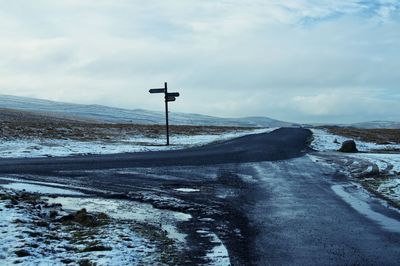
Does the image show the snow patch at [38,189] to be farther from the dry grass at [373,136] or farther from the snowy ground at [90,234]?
the dry grass at [373,136]

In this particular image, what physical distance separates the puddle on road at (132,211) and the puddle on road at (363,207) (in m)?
3.76

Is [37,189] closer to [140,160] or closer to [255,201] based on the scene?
[255,201]

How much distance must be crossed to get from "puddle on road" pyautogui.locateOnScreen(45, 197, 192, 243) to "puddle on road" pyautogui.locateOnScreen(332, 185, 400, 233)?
3.76m

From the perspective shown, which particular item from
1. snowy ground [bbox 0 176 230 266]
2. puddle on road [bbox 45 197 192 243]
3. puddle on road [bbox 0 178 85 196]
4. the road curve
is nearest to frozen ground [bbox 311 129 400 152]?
the road curve

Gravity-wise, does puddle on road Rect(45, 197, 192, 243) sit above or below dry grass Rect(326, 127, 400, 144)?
above

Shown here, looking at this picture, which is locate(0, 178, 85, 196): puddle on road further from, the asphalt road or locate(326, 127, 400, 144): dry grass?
locate(326, 127, 400, 144): dry grass

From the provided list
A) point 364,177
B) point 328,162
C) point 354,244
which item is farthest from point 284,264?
point 328,162

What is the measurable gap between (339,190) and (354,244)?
19.4 ft

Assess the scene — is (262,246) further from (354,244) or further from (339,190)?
(339,190)

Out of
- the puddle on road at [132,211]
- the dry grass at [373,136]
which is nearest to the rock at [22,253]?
the puddle on road at [132,211]

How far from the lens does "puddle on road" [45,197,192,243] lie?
8333mm

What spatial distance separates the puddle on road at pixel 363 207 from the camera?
333 inches

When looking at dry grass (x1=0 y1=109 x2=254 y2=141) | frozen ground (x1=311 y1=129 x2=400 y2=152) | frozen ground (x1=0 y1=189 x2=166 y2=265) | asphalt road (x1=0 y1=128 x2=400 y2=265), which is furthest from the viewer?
dry grass (x1=0 y1=109 x2=254 y2=141)

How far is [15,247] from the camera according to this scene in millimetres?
6266
